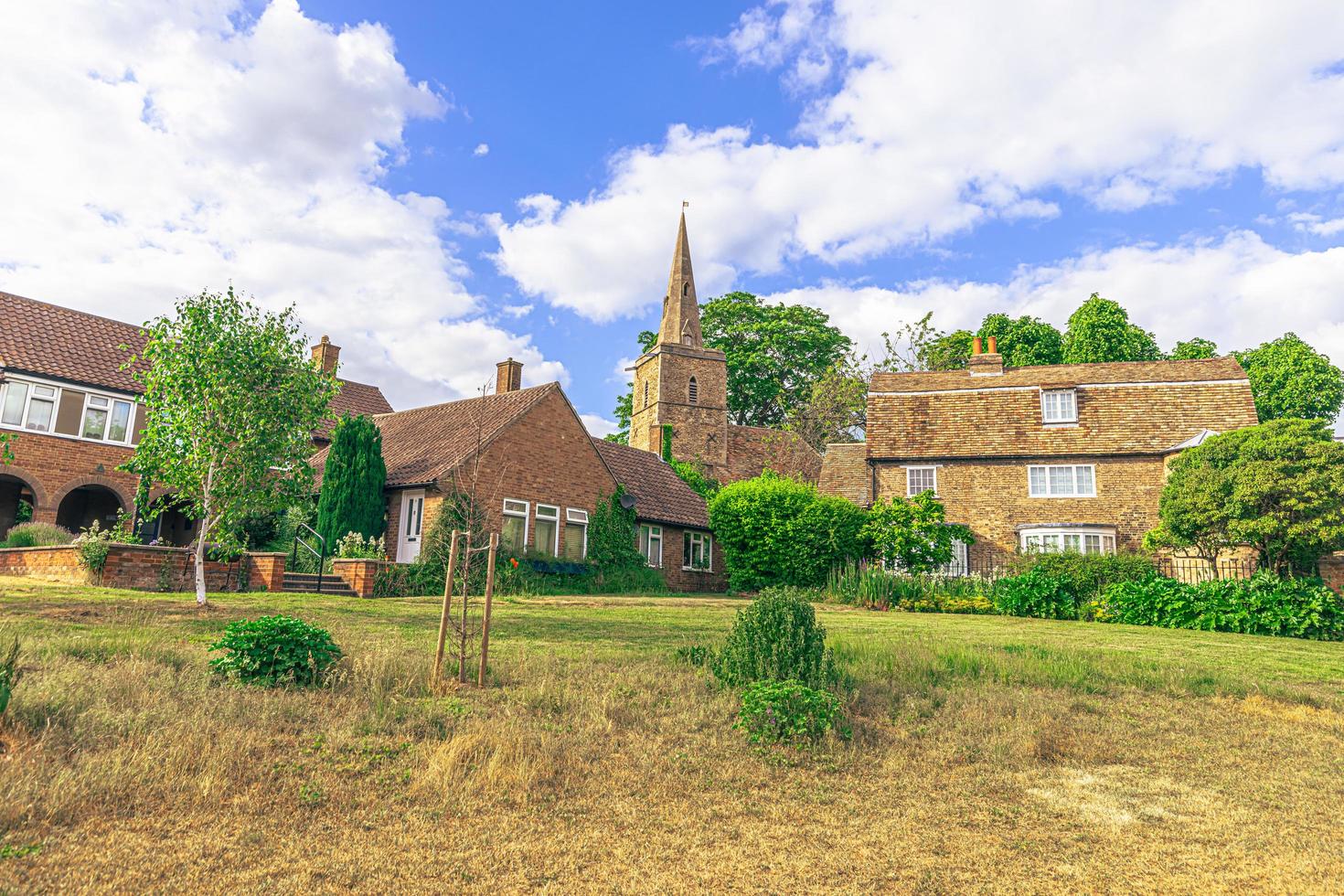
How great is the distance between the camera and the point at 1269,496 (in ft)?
72.1

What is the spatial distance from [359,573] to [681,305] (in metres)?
36.9

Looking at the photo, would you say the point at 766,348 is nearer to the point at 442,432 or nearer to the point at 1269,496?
the point at 442,432

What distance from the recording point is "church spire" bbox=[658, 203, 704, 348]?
53719 mm

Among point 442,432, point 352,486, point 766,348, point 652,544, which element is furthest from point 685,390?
point 352,486

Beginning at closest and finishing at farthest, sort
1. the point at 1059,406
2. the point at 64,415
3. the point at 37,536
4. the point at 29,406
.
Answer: the point at 37,536, the point at 29,406, the point at 64,415, the point at 1059,406

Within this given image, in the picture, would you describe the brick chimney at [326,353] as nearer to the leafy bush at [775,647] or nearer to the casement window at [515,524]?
the casement window at [515,524]

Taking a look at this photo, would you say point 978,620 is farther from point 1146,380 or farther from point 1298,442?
point 1146,380

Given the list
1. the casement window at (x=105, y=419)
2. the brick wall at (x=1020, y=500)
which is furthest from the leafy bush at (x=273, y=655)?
the brick wall at (x=1020, y=500)

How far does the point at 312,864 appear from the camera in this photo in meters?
4.78

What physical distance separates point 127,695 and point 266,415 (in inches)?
366

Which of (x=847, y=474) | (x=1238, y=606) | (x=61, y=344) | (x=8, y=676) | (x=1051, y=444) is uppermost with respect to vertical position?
(x=61, y=344)

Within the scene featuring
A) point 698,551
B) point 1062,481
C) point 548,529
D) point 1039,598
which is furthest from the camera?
point 698,551

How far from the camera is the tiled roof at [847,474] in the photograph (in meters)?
34.6

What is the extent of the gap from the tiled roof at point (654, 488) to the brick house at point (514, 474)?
0.10 metres
